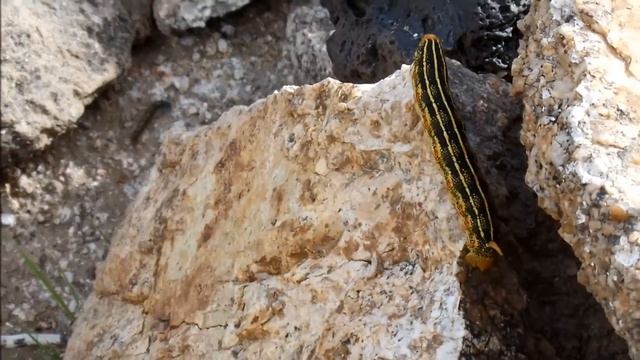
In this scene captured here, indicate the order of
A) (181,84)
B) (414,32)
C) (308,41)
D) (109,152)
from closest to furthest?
(414,32)
(308,41)
(109,152)
(181,84)

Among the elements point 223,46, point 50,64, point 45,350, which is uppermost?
point 50,64

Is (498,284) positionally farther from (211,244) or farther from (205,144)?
(205,144)

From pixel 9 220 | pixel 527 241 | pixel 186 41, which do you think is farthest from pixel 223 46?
pixel 527 241

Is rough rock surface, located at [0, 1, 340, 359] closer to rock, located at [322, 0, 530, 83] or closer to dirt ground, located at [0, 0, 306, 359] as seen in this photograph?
dirt ground, located at [0, 0, 306, 359]

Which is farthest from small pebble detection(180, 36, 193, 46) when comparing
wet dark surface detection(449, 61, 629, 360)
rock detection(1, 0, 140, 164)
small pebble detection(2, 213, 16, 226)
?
wet dark surface detection(449, 61, 629, 360)

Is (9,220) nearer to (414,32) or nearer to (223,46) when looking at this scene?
(223,46)

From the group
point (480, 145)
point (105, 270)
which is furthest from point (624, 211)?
point (105, 270)
